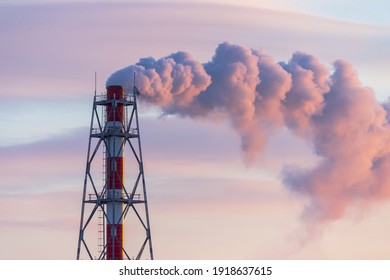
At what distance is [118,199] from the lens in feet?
474

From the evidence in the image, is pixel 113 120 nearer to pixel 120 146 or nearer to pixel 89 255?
pixel 120 146

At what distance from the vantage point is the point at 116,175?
144500mm

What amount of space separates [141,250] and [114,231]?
128 inches

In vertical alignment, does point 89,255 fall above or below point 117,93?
below
